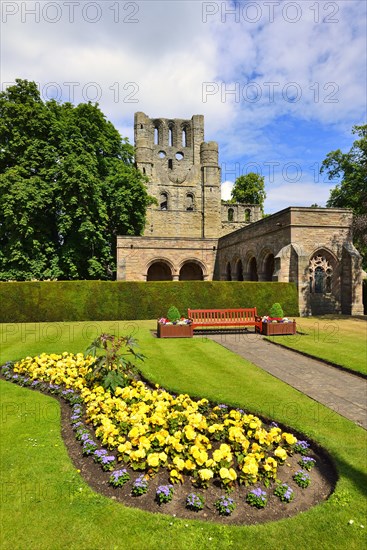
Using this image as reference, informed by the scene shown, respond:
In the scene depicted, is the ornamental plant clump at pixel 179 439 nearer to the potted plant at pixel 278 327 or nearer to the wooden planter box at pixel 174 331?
the wooden planter box at pixel 174 331

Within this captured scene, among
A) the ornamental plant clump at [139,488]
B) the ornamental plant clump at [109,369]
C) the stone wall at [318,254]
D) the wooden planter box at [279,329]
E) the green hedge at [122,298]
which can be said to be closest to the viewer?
the ornamental plant clump at [139,488]

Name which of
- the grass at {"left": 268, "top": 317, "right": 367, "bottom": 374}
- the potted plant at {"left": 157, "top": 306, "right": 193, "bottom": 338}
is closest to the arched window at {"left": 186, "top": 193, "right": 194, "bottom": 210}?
the grass at {"left": 268, "top": 317, "right": 367, "bottom": 374}

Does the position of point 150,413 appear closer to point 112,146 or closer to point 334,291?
point 334,291

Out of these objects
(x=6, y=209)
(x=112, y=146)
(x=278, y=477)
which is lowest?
(x=278, y=477)

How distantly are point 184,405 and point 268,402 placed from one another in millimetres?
1631

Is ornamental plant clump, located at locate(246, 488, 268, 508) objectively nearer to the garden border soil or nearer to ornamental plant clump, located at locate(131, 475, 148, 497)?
the garden border soil

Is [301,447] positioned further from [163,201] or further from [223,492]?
[163,201]

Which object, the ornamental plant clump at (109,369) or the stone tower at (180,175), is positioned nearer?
the ornamental plant clump at (109,369)

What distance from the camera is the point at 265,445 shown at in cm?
438

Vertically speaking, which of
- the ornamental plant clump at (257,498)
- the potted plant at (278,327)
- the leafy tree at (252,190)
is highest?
the leafy tree at (252,190)

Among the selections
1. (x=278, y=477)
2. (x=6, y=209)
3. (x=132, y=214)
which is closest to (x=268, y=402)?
(x=278, y=477)

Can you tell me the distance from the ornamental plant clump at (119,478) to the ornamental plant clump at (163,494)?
42 centimetres

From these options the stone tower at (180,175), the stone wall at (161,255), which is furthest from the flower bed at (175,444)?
the stone tower at (180,175)

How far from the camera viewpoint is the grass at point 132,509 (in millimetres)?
2951
